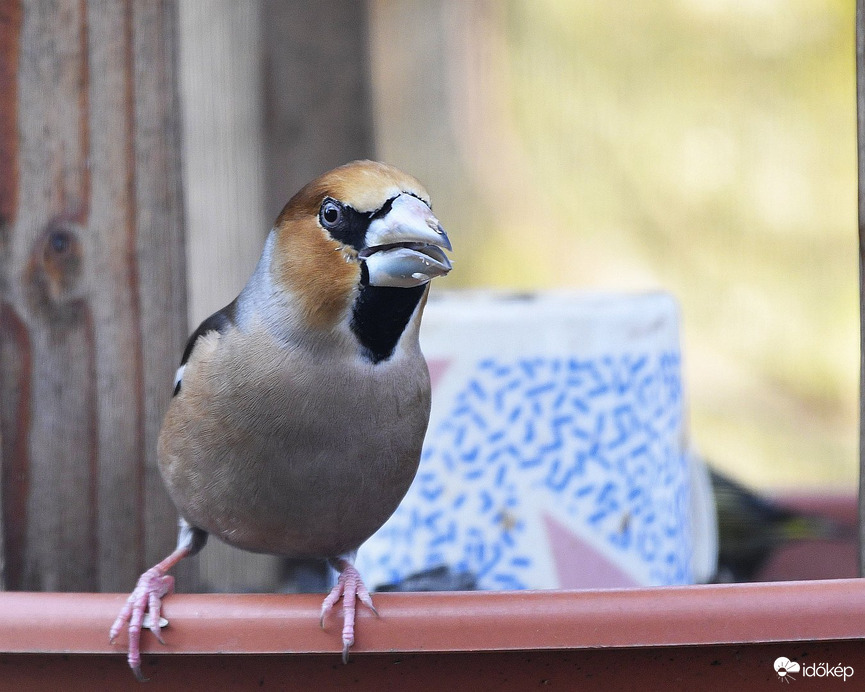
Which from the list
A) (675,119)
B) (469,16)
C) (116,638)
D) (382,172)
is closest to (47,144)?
(382,172)

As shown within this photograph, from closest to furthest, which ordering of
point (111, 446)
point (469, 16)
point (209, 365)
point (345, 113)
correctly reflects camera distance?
point (209, 365) → point (111, 446) → point (345, 113) → point (469, 16)

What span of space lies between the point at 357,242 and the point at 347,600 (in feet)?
1.32

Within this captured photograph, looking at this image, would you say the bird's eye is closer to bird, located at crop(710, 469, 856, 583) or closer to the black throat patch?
the black throat patch

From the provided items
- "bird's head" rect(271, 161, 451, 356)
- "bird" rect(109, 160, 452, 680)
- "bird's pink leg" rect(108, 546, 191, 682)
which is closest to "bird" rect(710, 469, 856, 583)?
"bird" rect(109, 160, 452, 680)

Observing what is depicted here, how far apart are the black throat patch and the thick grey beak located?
4 centimetres

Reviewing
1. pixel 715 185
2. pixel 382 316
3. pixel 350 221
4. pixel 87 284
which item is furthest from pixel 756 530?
pixel 87 284

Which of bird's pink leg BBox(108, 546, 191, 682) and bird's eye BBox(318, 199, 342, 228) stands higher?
bird's eye BBox(318, 199, 342, 228)

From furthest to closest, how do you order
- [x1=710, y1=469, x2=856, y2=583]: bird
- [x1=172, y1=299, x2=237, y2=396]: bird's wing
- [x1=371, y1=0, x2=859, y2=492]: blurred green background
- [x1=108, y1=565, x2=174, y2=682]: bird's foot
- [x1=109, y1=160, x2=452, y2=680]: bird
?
[x1=371, y1=0, x2=859, y2=492]: blurred green background, [x1=710, y1=469, x2=856, y2=583]: bird, [x1=172, y1=299, x2=237, y2=396]: bird's wing, [x1=109, y1=160, x2=452, y2=680]: bird, [x1=108, y1=565, x2=174, y2=682]: bird's foot

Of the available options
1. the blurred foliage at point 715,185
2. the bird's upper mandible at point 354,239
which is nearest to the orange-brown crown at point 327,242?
the bird's upper mandible at point 354,239

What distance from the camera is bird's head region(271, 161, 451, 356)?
1.13m

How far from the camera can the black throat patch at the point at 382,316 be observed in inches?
48.0

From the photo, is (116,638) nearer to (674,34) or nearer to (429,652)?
(429,652)

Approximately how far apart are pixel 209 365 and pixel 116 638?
1.35 ft

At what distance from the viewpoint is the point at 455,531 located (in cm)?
157
